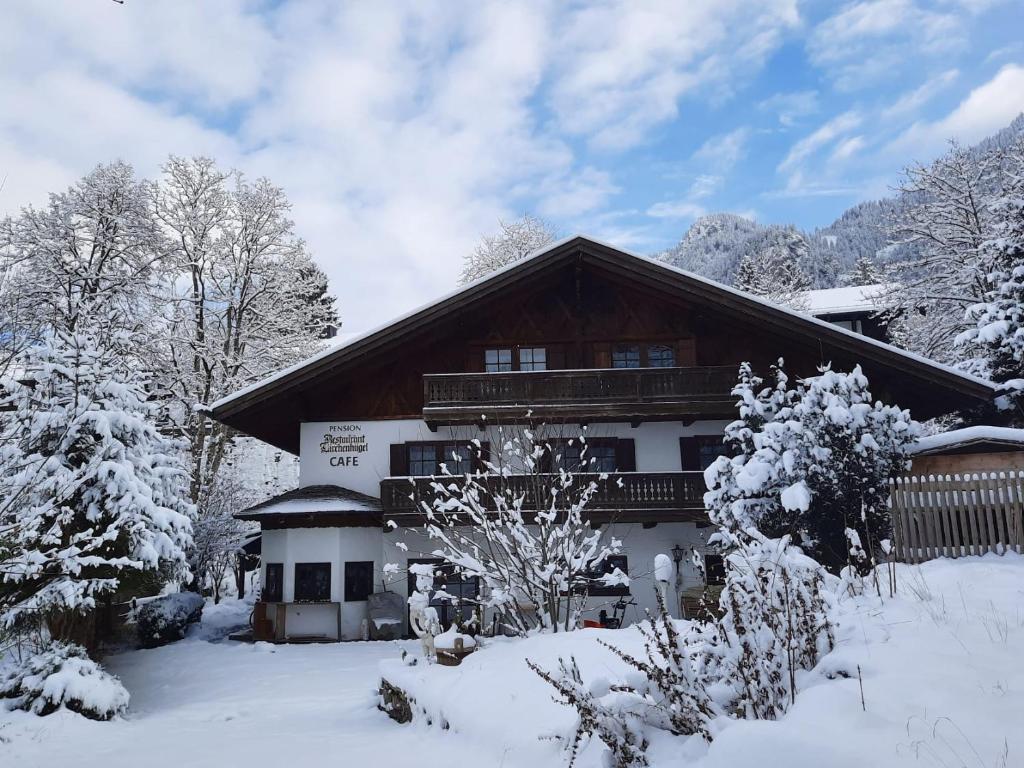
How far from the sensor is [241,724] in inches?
449

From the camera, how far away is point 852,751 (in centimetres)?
388

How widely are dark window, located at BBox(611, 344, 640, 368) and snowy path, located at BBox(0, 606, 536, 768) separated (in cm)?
983

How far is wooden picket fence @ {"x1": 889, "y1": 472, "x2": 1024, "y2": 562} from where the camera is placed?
11.2m

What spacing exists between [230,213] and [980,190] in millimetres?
26249

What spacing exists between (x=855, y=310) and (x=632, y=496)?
20843 millimetres

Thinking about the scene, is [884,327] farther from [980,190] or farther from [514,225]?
[514,225]

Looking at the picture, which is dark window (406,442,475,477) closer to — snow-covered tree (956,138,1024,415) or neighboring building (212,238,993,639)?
neighboring building (212,238,993,639)

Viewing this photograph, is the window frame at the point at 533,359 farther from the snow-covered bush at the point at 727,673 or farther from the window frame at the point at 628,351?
the snow-covered bush at the point at 727,673

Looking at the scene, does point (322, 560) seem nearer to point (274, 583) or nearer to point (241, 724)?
point (274, 583)

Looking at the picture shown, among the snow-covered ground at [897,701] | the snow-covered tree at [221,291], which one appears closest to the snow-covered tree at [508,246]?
the snow-covered tree at [221,291]

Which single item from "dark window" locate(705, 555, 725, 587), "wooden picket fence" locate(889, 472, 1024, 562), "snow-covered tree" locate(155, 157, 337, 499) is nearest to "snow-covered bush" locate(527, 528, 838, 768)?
"wooden picket fence" locate(889, 472, 1024, 562)

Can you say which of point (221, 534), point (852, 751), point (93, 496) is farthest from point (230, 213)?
point (852, 751)

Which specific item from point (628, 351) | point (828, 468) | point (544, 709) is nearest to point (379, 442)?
point (628, 351)

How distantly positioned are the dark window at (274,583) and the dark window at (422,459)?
4.17m
